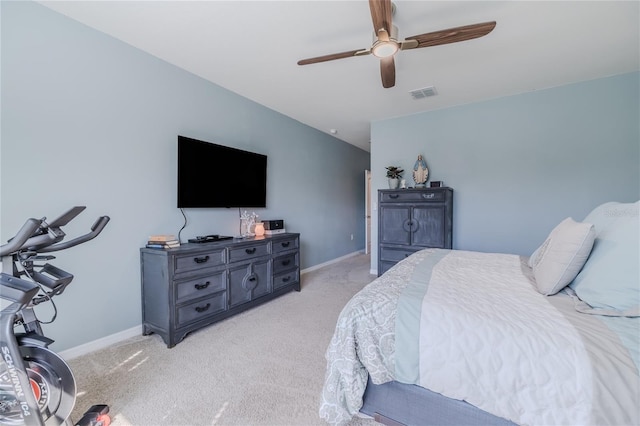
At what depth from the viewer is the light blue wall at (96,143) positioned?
5.98 feet

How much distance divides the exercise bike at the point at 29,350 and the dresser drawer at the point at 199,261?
0.93 m

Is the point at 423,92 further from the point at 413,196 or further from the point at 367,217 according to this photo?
the point at 367,217

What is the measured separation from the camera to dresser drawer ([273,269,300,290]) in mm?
3217

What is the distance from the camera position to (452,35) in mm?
1755

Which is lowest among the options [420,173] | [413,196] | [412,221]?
[412,221]

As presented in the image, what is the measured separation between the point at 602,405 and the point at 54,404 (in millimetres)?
2099

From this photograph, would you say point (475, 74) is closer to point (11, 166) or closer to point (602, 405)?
point (602, 405)

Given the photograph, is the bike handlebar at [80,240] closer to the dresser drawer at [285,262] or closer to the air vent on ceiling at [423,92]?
the dresser drawer at [285,262]

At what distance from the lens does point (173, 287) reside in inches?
86.7

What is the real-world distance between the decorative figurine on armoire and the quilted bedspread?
2.52 meters

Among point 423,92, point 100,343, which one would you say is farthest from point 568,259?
point 100,343

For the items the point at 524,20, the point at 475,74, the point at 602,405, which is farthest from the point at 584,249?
the point at 475,74

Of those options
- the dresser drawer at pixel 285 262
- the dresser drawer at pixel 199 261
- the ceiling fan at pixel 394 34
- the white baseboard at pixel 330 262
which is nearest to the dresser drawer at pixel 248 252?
the dresser drawer at pixel 199 261

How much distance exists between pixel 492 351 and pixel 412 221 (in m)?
2.60
